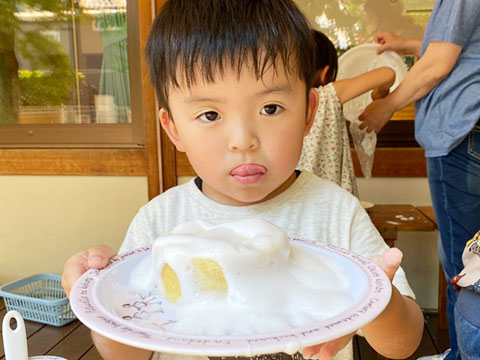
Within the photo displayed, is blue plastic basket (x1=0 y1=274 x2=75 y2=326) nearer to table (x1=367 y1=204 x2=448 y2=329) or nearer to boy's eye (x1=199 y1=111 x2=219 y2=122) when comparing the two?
table (x1=367 y1=204 x2=448 y2=329)

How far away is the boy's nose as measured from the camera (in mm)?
718

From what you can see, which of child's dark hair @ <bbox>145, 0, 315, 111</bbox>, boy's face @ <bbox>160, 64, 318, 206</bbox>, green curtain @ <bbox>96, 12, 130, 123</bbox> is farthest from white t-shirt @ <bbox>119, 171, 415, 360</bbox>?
green curtain @ <bbox>96, 12, 130, 123</bbox>

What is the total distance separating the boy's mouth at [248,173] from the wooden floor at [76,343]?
5.65 feet

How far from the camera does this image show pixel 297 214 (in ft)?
3.23

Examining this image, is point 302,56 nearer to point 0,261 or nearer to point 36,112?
point 36,112

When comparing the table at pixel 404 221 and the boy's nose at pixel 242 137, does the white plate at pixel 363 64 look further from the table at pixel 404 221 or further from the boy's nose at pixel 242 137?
the boy's nose at pixel 242 137

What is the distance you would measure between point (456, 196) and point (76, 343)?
1.97 m

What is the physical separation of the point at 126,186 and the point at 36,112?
879 millimetres

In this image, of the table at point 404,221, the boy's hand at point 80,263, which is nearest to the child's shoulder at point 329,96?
the table at point 404,221

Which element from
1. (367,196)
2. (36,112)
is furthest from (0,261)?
(367,196)

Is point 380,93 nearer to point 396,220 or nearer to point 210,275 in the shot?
point 396,220

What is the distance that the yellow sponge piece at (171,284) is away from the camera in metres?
0.55

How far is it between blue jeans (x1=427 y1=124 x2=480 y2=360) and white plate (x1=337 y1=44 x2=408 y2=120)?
69cm

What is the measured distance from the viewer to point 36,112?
123 inches
